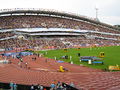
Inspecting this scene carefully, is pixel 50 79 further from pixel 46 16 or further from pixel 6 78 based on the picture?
pixel 46 16

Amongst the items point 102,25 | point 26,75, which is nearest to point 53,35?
point 102,25

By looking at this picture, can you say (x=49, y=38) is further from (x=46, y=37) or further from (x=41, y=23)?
(x=41, y=23)

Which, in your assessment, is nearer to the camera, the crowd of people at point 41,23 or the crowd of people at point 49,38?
the crowd of people at point 49,38

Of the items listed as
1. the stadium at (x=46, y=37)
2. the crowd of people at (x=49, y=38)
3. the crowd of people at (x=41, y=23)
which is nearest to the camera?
the stadium at (x=46, y=37)

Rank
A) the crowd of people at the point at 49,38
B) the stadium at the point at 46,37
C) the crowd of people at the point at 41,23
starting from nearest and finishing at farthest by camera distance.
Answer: the stadium at the point at 46,37 → the crowd of people at the point at 49,38 → the crowd of people at the point at 41,23

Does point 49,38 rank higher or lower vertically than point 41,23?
lower

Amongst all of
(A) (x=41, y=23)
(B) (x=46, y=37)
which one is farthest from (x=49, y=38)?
(A) (x=41, y=23)

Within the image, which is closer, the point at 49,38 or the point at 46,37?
the point at 49,38

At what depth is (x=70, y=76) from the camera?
73.9ft

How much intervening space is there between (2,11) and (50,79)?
59468 millimetres

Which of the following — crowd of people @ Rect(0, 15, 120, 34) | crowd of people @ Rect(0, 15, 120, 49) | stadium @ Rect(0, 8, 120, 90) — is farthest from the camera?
crowd of people @ Rect(0, 15, 120, 34)

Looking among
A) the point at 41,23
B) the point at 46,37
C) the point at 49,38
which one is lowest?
the point at 49,38

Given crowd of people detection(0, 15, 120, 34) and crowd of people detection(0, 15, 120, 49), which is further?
crowd of people detection(0, 15, 120, 34)

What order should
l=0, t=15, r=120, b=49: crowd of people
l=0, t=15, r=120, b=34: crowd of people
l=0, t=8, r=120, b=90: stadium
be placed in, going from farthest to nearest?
l=0, t=15, r=120, b=34: crowd of people < l=0, t=15, r=120, b=49: crowd of people < l=0, t=8, r=120, b=90: stadium
